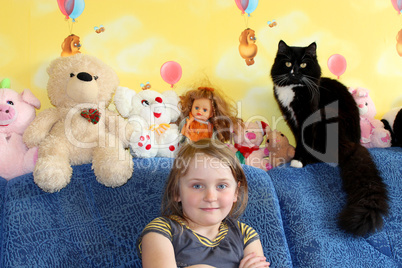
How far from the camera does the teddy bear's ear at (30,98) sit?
140 cm

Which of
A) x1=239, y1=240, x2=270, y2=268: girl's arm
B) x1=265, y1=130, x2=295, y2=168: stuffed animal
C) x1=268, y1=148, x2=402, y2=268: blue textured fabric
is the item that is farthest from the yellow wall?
x1=239, y1=240, x2=270, y2=268: girl's arm

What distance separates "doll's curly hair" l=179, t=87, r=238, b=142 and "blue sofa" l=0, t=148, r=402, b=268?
0.26 metres

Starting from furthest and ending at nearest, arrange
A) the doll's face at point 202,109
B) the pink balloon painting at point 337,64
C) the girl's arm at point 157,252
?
the pink balloon painting at point 337,64 → the doll's face at point 202,109 → the girl's arm at point 157,252

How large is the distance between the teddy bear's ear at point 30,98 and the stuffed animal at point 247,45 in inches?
38.9

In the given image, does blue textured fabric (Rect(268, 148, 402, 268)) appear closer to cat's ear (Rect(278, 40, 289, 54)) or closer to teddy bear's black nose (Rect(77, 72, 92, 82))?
cat's ear (Rect(278, 40, 289, 54))

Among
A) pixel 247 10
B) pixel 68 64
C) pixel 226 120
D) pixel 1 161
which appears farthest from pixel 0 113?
pixel 247 10

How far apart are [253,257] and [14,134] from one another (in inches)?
→ 39.3

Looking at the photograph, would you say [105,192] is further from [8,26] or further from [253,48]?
[253,48]

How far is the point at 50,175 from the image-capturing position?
1.11 meters

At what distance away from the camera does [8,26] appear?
154 cm

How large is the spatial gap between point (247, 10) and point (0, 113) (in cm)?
124

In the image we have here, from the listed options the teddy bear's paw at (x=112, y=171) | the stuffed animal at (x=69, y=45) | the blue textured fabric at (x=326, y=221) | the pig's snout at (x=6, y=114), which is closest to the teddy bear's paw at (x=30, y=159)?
the pig's snout at (x=6, y=114)

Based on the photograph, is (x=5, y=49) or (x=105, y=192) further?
(x=5, y=49)

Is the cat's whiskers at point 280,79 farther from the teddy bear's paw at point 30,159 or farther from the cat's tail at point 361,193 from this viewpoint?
the teddy bear's paw at point 30,159
